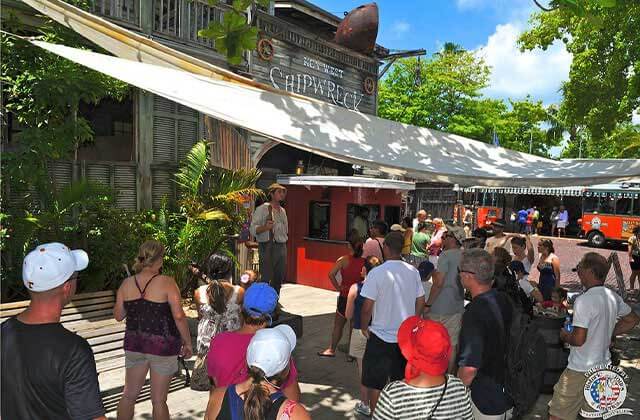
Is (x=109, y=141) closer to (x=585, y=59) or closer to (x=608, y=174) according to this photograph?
(x=608, y=174)

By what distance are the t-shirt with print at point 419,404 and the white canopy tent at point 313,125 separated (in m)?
2.75

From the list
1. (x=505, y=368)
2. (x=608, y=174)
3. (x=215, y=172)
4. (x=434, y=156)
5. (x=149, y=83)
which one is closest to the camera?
(x=505, y=368)

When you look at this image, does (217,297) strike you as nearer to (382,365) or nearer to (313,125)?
(382,365)

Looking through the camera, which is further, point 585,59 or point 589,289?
point 585,59

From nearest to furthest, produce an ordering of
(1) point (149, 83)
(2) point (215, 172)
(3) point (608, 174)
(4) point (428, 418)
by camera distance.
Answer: (4) point (428, 418) → (1) point (149, 83) → (3) point (608, 174) → (2) point (215, 172)

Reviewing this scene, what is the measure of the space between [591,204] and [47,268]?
2675 cm

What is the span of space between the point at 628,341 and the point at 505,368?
560cm

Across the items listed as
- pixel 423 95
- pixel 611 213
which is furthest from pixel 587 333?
pixel 423 95

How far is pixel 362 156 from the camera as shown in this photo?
15.5ft

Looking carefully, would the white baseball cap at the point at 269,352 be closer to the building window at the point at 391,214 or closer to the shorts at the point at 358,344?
the shorts at the point at 358,344

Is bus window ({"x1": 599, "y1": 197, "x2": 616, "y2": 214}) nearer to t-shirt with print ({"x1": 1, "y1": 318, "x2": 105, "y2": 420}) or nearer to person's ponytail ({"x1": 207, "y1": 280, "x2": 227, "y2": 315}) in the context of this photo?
person's ponytail ({"x1": 207, "y1": 280, "x2": 227, "y2": 315})

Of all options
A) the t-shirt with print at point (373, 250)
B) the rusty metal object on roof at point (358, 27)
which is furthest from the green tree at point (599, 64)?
the t-shirt with print at point (373, 250)

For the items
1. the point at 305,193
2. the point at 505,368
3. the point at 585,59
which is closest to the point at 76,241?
the point at 305,193

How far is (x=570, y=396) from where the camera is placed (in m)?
3.70
